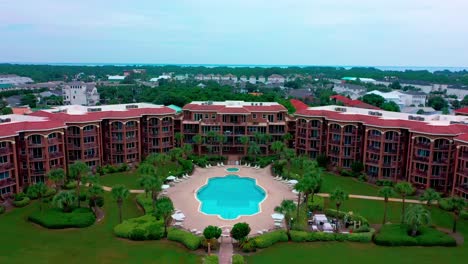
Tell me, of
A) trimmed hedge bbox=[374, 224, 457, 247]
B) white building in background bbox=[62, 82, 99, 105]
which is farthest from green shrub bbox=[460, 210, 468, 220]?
white building in background bbox=[62, 82, 99, 105]

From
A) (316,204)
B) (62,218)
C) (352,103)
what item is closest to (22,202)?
(62,218)

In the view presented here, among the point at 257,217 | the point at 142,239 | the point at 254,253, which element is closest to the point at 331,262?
the point at 254,253

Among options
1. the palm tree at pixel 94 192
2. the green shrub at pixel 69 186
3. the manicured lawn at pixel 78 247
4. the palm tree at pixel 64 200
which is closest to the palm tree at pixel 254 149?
the palm tree at pixel 94 192

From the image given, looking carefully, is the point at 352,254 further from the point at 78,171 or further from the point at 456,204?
the point at 78,171

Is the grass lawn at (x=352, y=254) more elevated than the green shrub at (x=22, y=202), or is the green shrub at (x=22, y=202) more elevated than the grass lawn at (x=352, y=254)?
the green shrub at (x=22, y=202)

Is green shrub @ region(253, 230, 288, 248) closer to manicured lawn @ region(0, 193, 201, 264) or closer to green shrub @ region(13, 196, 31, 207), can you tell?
manicured lawn @ region(0, 193, 201, 264)

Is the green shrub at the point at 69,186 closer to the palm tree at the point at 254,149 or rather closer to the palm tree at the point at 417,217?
the palm tree at the point at 254,149

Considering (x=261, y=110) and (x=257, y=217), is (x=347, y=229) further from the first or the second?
(x=261, y=110)
